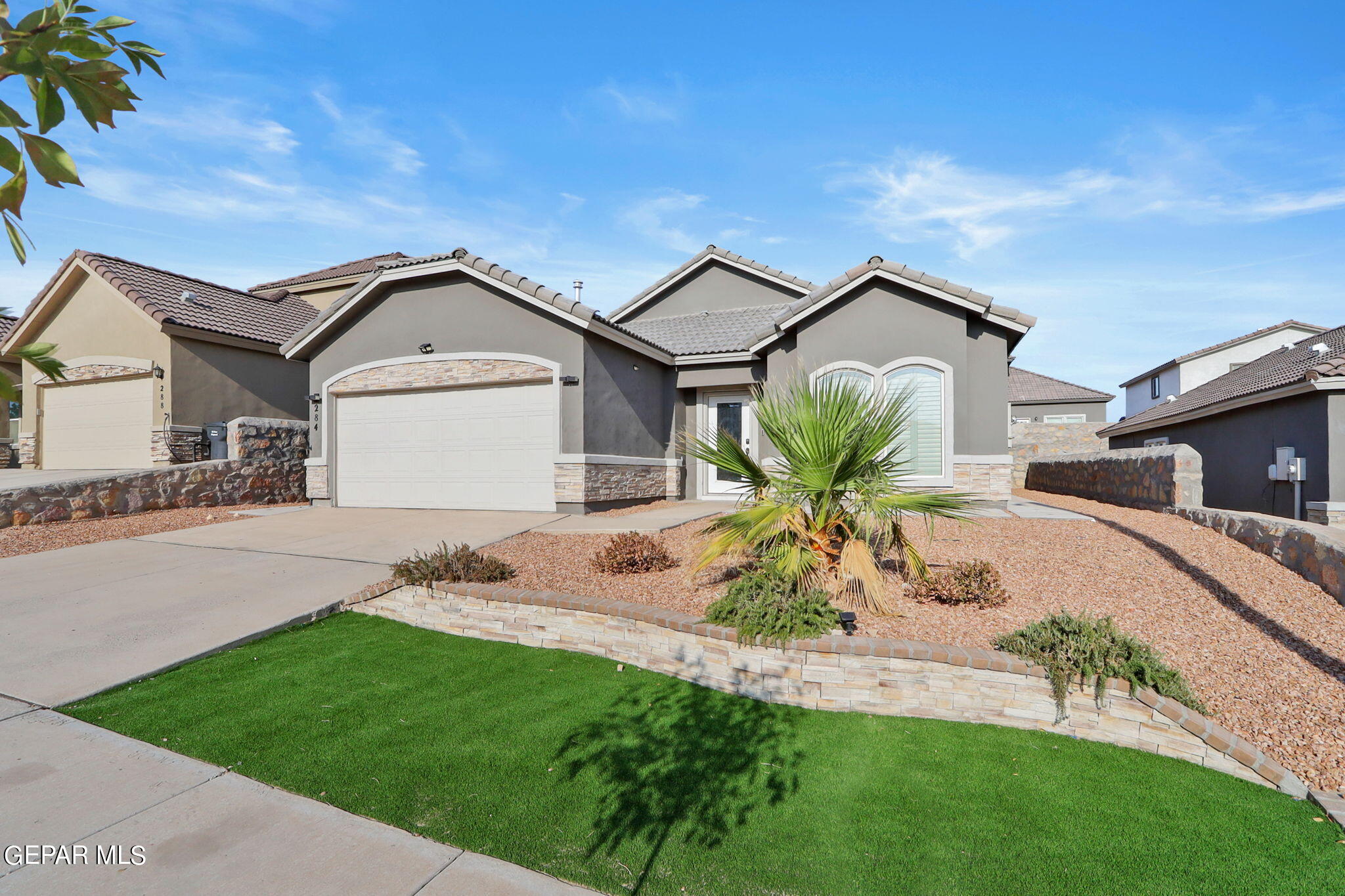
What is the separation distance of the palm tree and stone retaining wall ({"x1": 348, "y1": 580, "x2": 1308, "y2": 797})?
2.54 feet

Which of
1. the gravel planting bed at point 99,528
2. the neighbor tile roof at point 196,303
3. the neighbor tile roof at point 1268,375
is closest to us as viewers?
the gravel planting bed at point 99,528

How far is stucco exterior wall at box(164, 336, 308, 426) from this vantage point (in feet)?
47.8

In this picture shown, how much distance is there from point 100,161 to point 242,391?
→ 16621mm

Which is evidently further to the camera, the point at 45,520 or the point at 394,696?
the point at 45,520

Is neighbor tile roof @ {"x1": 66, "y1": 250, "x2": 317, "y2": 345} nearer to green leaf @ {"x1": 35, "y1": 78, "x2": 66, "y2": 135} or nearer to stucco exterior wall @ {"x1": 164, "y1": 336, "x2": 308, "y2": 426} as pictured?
stucco exterior wall @ {"x1": 164, "y1": 336, "x2": 308, "y2": 426}

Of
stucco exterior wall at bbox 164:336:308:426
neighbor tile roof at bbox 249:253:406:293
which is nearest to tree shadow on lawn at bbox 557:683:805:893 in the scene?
stucco exterior wall at bbox 164:336:308:426

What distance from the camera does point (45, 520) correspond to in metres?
10.8

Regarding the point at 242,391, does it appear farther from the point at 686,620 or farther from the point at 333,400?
the point at 686,620

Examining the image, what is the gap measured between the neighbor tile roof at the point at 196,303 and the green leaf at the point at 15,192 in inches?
631

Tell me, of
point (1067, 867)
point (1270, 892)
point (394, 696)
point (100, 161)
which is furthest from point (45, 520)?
point (1270, 892)

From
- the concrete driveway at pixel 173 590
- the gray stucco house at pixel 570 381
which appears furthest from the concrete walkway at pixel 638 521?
the gray stucco house at pixel 570 381

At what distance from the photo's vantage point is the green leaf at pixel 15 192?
1145 millimetres

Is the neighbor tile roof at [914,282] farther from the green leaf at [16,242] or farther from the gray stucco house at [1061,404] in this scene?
the gray stucco house at [1061,404]

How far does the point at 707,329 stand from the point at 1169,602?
11.8 metres
